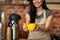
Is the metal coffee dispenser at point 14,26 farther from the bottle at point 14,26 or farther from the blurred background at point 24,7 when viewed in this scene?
the blurred background at point 24,7

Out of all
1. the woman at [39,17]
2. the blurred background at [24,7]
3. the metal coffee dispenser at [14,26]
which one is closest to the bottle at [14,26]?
the metal coffee dispenser at [14,26]

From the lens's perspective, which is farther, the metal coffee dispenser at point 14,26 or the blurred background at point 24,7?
the blurred background at point 24,7

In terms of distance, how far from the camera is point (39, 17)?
207 centimetres

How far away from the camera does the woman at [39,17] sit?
6.53 ft

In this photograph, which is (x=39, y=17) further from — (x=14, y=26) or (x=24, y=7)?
(x=24, y=7)

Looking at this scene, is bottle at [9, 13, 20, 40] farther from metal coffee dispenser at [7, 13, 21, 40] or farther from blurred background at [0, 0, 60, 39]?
blurred background at [0, 0, 60, 39]

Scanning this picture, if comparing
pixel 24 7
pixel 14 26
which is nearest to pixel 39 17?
pixel 14 26

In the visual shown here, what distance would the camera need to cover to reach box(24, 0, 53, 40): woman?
78.4 inches

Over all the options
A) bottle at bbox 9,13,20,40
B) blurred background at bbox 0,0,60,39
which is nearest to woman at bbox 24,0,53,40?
bottle at bbox 9,13,20,40

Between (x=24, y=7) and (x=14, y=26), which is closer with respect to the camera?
(x=14, y=26)

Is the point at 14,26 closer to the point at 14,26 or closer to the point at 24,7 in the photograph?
the point at 14,26

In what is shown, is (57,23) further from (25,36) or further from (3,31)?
(3,31)

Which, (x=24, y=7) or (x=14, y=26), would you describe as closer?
(x=14, y=26)

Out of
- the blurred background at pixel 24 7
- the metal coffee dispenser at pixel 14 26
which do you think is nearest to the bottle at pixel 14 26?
the metal coffee dispenser at pixel 14 26
